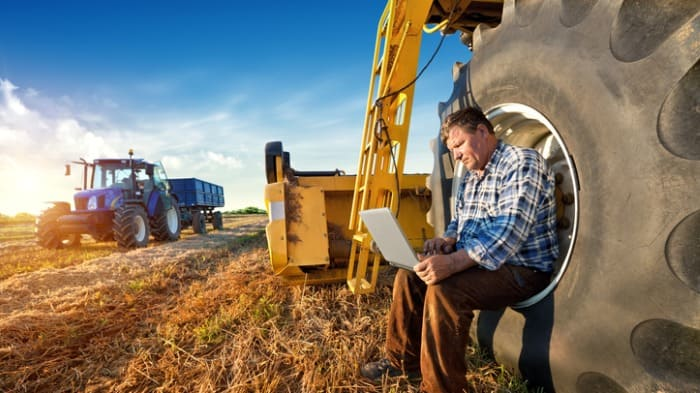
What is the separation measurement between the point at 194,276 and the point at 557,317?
4.61 metres

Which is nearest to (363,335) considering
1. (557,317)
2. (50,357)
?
(557,317)

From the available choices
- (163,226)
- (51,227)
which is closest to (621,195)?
(51,227)

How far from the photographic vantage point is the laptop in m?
1.75

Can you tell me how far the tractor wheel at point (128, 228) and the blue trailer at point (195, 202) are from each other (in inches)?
184

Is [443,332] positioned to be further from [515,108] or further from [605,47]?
[605,47]

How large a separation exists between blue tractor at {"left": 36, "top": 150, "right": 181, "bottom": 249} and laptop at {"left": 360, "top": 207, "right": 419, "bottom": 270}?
26.1 feet

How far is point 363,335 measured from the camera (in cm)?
250

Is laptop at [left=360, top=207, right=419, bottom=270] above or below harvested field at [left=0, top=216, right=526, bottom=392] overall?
above

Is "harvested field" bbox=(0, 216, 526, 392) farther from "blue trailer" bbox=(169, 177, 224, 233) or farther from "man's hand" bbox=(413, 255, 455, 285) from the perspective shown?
"blue trailer" bbox=(169, 177, 224, 233)

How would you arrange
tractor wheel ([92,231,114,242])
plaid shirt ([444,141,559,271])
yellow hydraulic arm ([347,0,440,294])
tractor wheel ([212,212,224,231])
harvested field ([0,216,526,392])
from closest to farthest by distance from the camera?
plaid shirt ([444,141,559,271])
harvested field ([0,216,526,392])
yellow hydraulic arm ([347,0,440,294])
tractor wheel ([92,231,114,242])
tractor wheel ([212,212,224,231])

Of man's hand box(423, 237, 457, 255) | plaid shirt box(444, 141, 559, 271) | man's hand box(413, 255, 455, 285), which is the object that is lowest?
man's hand box(413, 255, 455, 285)

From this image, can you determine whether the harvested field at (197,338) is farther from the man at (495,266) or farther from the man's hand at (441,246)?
the man's hand at (441,246)

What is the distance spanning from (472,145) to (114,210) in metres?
9.39

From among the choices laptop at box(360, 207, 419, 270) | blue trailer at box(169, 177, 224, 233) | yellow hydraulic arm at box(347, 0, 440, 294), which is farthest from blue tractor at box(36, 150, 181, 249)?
laptop at box(360, 207, 419, 270)
